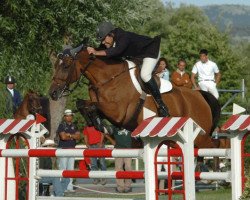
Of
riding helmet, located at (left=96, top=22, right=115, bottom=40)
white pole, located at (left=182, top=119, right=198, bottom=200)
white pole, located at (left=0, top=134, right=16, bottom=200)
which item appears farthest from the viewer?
riding helmet, located at (left=96, top=22, right=115, bottom=40)

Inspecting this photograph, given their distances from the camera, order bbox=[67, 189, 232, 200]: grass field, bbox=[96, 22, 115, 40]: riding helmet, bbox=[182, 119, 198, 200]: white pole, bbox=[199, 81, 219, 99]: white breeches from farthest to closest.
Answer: bbox=[199, 81, 219, 99]: white breeches
bbox=[67, 189, 232, 200]: grass field
bbox=[96, 22, 115, 40]: riding helmet
bbox=[182, 119, 198, 200]: white pole

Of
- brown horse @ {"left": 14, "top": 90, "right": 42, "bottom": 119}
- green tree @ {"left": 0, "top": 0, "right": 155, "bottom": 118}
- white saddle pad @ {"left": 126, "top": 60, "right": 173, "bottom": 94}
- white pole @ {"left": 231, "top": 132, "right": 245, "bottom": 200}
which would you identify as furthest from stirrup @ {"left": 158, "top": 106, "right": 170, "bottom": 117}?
green tree @ {"left": 0, "top": 0, "right": 155, "bottom": 118}

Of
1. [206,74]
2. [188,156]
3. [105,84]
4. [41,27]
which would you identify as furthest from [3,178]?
[41,27]

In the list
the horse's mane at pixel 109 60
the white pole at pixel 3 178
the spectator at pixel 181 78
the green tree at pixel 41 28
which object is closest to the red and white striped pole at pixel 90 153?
the white pole at pixel 3 178

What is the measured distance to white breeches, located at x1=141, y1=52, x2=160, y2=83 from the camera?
16000mm

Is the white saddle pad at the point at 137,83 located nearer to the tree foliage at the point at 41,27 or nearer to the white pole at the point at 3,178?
the white pole at the point at 3,178

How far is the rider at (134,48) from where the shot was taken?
614 inches

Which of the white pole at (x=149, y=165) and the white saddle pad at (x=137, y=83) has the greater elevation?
the white saddle pad at (x=137, y=83)

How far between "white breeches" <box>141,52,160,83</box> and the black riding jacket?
0.24 ft

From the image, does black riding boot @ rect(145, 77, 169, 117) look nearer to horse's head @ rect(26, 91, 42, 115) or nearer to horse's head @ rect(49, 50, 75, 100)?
horse's head @ rect(49, 50, 75, 100)

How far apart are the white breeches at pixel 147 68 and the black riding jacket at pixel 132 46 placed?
0.07 m

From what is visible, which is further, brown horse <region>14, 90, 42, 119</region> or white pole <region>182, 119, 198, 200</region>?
brown horse <region>14, 90, 42, 119</region>

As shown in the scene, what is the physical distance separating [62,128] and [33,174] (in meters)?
10.0

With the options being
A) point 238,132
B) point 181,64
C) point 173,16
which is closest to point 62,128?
point 181,64
